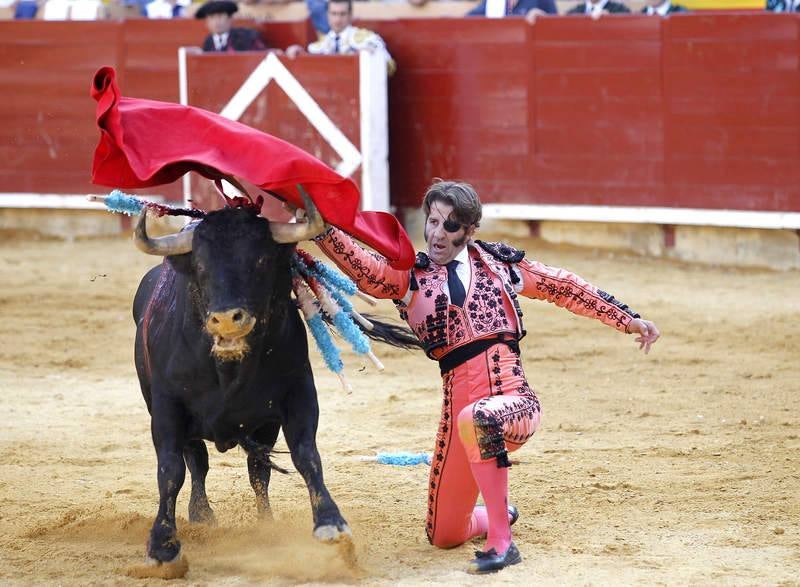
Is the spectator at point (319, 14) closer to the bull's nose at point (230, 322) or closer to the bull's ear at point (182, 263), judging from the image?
the bull's ear at point (182, 263)

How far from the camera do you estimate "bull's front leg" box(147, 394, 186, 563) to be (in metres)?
3.57

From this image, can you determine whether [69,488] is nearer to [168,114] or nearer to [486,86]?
[168,114]

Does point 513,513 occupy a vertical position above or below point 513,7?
below

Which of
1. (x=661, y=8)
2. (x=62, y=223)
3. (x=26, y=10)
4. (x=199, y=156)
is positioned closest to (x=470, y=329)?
(x=199, y=156)

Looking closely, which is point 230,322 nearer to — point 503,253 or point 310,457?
point 310,457

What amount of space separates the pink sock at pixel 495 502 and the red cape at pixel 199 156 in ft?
2.05

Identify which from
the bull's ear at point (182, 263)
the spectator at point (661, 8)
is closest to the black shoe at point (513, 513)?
Answer: the bull's ear at point (182, 263)

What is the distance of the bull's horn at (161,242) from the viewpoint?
11.1 ft

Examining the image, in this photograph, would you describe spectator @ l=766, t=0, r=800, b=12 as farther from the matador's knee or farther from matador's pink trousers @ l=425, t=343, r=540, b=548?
the matador's knee

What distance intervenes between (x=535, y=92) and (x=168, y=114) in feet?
18.8

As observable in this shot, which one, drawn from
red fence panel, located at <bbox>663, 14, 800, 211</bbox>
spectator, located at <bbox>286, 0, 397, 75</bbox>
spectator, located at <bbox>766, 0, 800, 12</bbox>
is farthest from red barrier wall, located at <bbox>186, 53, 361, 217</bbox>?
spectator, located at <bbox>766, 0, 800, 12</bbox>

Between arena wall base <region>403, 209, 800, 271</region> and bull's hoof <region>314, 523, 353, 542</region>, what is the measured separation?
5.36 m

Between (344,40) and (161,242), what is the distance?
235 inches

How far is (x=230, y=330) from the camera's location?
3.31 m
